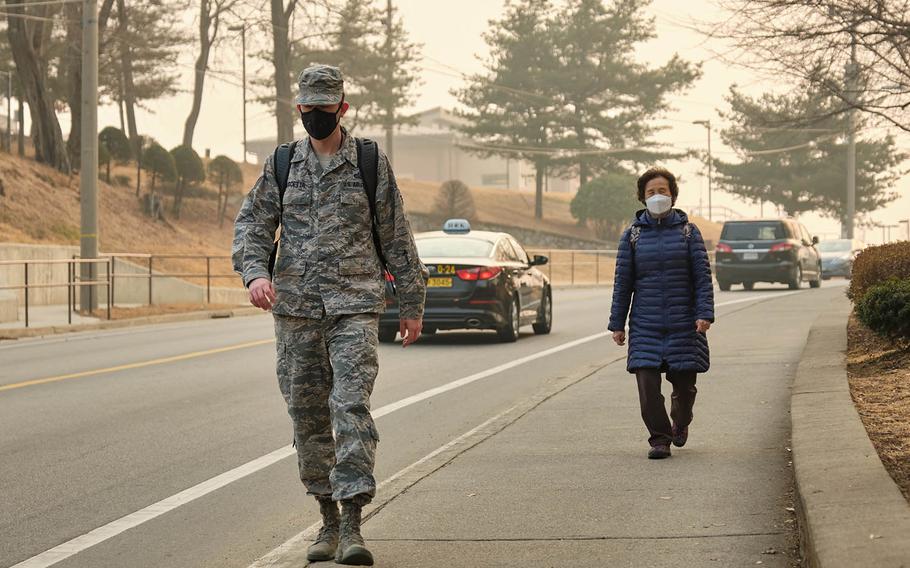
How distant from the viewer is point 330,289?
19.9 feet

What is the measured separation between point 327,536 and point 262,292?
3.52 feet

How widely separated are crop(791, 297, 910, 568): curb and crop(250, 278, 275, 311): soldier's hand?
229cm

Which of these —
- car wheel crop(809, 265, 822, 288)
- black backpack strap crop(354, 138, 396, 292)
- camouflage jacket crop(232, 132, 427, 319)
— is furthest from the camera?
car wheel crop(809, 265, 822, 288)

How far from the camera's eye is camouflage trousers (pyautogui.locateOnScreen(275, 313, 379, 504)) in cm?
598

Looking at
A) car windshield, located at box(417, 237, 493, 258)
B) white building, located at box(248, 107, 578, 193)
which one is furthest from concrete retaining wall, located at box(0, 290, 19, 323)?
white building, located at box(248, 107, 578, 193)

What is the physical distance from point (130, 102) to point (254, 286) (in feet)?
188

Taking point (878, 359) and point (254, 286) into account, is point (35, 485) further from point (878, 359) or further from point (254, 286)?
point (878, 359)

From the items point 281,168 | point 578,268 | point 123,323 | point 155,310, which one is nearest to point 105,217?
point 155,310

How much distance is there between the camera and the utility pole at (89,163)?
26.6m

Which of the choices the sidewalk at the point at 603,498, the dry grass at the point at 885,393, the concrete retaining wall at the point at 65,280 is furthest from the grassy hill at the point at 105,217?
the sidewalk at the point at 603,498

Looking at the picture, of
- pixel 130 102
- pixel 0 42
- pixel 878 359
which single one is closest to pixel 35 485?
pixel 878 359

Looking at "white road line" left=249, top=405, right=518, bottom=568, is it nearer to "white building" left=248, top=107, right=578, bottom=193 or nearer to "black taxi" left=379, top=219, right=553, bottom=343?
"black taxi" left=379, top=219, right=553, bottom=343

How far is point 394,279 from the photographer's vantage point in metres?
6.44

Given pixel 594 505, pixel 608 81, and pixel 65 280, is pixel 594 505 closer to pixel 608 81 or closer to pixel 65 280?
pixel 65 280
